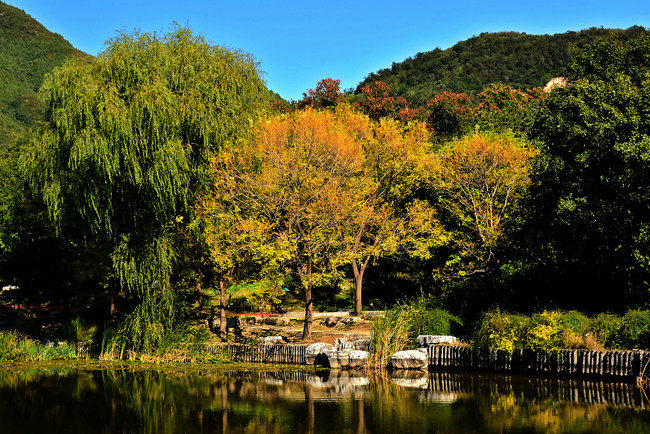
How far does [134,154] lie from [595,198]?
17.1 m

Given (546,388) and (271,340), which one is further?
(271,340)

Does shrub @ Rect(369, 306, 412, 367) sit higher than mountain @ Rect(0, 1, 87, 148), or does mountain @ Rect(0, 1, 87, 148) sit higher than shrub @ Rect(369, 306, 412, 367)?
mountain @ Rect(0, 1, 87, 148)

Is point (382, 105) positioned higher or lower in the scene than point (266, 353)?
higher

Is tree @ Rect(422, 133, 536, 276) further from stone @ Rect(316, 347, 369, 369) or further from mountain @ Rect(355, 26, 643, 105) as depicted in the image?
mountain @ Rect(355, 26, 643, 105)

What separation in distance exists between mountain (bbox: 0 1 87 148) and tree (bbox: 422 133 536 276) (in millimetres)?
→ 67847

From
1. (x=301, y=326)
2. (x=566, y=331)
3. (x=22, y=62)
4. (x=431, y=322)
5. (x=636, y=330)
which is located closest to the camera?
(x=636, y=330)

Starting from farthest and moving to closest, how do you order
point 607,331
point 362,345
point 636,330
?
point 362,345, point 607,331, point 636,330

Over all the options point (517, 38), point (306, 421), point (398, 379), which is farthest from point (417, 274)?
point (517, 38)

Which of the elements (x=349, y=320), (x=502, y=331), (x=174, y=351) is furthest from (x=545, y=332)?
(x=174, y=351)

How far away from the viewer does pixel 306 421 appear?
47.6 ft

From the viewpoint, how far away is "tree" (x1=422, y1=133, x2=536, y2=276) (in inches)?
1254

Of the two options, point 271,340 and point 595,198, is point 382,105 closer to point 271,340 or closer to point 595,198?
point 271,340

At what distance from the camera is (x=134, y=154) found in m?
24.4

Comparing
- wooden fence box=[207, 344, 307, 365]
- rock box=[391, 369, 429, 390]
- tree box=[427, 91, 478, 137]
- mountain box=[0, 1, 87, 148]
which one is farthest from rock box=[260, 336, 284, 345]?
mountain box=[0, 1, 87, 148]
